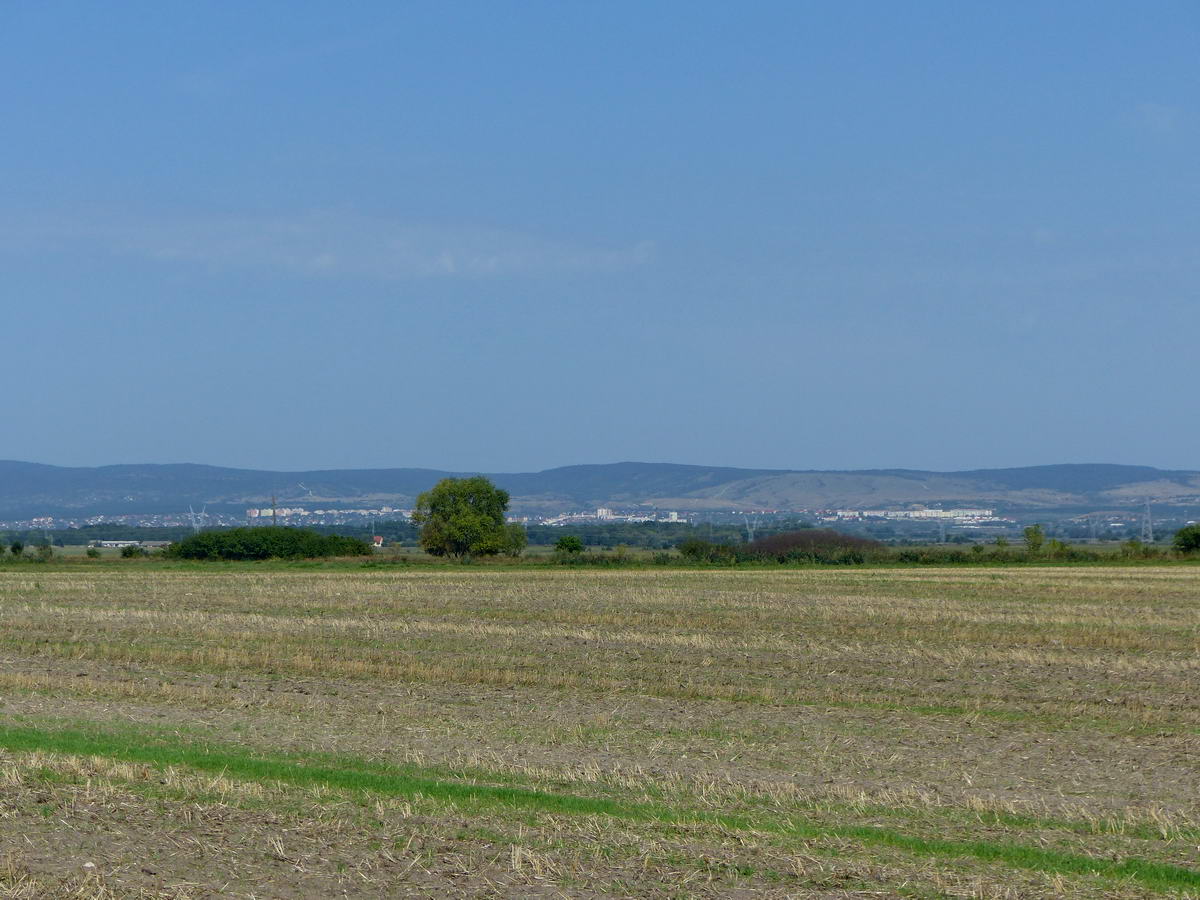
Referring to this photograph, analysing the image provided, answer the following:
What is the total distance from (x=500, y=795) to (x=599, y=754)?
3.58 meters

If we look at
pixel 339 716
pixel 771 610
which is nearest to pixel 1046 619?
pixel 771 610

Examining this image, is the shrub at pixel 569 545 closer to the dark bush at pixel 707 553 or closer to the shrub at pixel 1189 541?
the dark bush at pixel 707 553

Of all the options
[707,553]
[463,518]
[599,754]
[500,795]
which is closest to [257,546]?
[463,518]

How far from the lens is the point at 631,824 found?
10961mm

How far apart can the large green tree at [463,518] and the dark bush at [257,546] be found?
1149 centimetres

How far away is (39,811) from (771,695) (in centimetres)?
1301

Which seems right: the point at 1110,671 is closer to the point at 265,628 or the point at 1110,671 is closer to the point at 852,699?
the point at 852,699

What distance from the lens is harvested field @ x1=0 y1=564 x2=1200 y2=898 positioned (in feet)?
31.2

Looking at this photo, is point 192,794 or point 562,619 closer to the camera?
point 192,794

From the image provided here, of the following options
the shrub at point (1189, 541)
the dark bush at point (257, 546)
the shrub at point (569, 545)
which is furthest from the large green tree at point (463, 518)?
the shrub at point (1189, 541)

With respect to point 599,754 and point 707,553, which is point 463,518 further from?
point 599,754

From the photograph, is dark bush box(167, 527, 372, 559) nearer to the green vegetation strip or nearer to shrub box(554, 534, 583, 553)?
shrub box(554, 534, 583, 553)

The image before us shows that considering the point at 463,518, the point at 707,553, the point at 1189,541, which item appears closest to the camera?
the point at 1189,541

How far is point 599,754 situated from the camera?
15.9m
